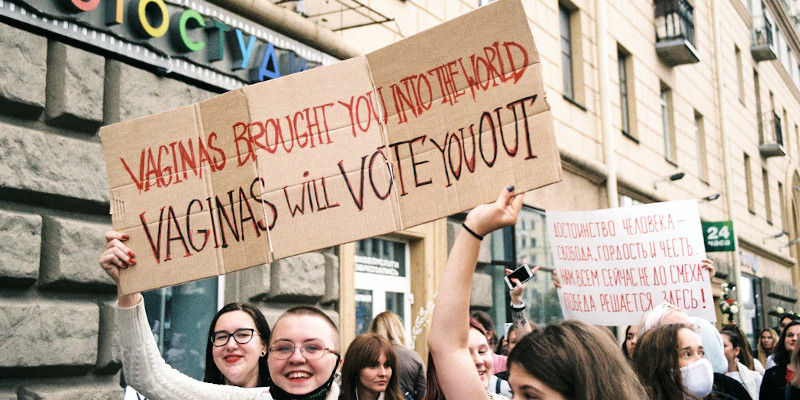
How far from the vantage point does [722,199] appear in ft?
63.9

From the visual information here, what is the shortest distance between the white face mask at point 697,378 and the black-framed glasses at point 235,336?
185 centimetres

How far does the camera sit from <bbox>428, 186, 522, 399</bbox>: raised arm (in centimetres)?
230

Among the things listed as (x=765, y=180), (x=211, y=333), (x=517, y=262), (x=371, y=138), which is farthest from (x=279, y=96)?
(x=765, y=180)

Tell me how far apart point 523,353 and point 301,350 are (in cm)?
77

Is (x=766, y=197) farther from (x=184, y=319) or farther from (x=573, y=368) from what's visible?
(x=573, y=368)

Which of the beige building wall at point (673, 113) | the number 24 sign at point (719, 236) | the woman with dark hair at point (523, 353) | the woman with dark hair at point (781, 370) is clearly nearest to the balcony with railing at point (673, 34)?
the beige building wall at point (673, 113)

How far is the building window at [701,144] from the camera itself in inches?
733

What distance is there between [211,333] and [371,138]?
51.8 inches

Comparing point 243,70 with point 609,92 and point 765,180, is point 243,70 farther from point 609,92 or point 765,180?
point 765,180

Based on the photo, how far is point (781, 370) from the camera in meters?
5.79

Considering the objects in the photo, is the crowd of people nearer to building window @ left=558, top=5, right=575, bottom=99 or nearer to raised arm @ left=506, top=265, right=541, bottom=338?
raised arm @ left=506, top=265, right=541, bottom=338

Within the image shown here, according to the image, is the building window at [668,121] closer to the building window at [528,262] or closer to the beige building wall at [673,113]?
the beige building wall at [673,113]

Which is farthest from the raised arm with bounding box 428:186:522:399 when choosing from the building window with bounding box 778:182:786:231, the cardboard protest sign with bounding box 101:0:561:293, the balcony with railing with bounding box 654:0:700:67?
the building window with bounding box 778:182:786:231

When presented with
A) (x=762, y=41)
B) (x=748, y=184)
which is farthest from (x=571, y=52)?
(x=762, y=41)
